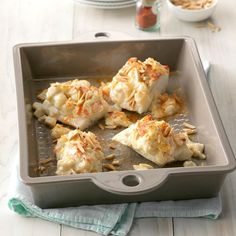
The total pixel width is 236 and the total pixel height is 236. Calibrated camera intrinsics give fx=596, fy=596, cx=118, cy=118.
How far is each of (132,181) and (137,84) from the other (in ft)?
1.16

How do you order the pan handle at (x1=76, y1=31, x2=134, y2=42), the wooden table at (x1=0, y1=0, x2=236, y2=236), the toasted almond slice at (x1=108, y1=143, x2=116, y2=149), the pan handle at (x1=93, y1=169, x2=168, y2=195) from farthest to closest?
1. the pan handle at (x1=76, y1=31, x2=134, y2=42)
2. the toasted almond slice at (x1=108, y1=143, x2=116, y2=149)
3. the wooden table at (x1=0, y1=0, x2=236, y2=236)
4. the pan handle at (x1=93, y1=169, x2=168, y2=195)

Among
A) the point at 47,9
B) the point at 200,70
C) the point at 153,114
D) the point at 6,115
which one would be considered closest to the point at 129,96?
the point at 153,114

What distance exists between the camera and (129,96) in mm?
1449

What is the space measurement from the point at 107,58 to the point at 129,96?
17 cm

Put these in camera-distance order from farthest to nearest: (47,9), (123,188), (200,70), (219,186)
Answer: (47,9) < (200,70) < (219,186) < (123,188)

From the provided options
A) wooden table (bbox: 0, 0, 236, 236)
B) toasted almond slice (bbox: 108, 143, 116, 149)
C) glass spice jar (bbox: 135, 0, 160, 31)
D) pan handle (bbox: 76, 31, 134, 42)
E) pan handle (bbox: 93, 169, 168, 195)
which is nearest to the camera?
pan handle (bbox: 93, 169, 168, 195)

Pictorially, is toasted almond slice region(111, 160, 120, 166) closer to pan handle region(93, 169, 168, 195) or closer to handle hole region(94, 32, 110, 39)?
pan handle region(93, 169, 168, 195)

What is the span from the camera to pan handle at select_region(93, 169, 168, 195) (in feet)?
3.72

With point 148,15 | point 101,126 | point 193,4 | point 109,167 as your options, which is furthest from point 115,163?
point 193,4

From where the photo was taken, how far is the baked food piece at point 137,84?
1443 mm

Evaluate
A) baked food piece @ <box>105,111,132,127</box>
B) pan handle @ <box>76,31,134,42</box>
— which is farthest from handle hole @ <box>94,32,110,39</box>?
baked food piece @ <box>105,111,132,127</box>

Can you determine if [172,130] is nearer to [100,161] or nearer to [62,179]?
[100,161]

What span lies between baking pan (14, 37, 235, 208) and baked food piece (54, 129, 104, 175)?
4 cm

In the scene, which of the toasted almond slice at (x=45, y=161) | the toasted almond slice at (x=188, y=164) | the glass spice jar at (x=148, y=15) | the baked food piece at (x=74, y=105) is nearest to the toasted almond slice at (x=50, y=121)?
the baked food piece at (x=74, y=105)
